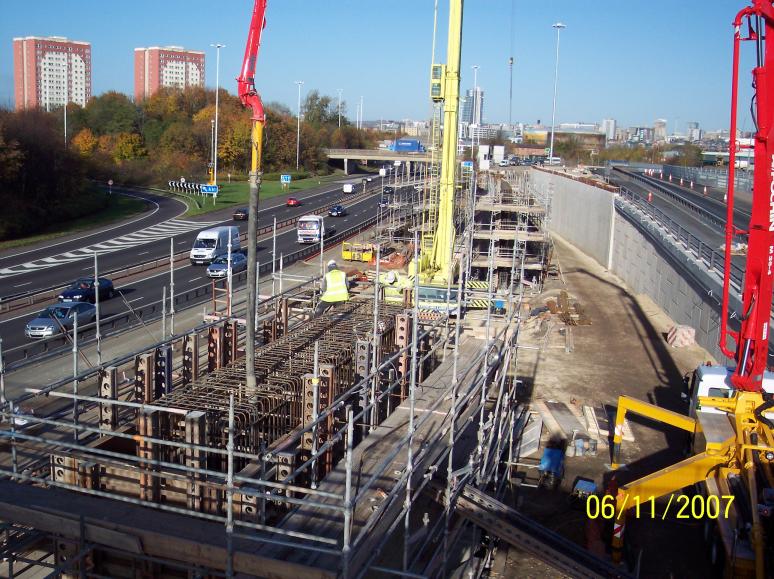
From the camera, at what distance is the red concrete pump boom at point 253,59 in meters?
9.27

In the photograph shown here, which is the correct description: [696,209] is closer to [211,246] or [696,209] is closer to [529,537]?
[211,246]

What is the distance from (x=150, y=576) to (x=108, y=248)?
35364mm

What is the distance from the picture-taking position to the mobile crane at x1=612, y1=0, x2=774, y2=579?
1062cm

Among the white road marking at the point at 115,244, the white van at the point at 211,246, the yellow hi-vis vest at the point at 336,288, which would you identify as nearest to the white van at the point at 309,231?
the white van at the point at 211,246

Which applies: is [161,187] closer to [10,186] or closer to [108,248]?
[10,186]

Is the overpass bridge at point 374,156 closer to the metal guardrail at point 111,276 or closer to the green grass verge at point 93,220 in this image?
the green grass verge at point 93,220

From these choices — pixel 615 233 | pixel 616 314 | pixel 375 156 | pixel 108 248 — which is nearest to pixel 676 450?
pixel 616 314

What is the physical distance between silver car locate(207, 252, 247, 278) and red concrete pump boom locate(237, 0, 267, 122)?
22.1 metres

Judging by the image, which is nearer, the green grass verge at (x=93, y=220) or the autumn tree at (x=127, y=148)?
the green grass verge at (x=93, y=220)

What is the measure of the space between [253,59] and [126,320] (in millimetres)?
17350

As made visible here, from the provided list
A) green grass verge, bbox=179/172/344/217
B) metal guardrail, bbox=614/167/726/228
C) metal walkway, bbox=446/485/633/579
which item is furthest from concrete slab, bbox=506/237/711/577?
green grass verge, bbox=179/172/344/217

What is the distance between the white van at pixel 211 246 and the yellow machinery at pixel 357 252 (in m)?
5.80

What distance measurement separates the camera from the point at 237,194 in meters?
64.1

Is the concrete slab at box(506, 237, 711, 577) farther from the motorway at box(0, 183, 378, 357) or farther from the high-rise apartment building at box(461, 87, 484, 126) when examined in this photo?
the high-rise apartment building at box(461, 87, 484, 126)
